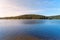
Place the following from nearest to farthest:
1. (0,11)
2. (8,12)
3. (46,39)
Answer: (46,39) < (0,11) < (8,12)

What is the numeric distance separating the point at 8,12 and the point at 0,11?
5.07ft

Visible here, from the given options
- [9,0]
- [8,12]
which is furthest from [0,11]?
[9,0]

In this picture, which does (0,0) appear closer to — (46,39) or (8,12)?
(8,12)

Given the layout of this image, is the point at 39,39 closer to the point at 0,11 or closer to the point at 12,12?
the point at 0,11

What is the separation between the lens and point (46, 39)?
16.2 ft

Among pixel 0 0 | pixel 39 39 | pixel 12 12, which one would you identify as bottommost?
pixel 39 39

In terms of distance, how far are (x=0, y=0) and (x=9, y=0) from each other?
2.72ft

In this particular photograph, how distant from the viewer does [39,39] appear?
5020 millimetres

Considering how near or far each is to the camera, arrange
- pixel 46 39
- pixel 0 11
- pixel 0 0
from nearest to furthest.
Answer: pixel 46 39
pixel 0 0
pixel 0 11

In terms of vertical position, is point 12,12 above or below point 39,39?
above

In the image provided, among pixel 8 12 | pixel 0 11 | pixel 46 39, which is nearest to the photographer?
pixel 46 39

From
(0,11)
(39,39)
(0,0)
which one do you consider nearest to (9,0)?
(0,0)

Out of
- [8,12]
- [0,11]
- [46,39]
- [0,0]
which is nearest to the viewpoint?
[46,39]

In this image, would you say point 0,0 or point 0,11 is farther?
point 0,11
